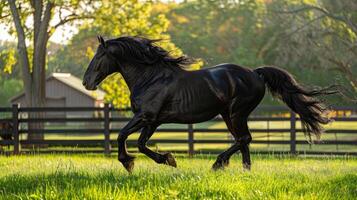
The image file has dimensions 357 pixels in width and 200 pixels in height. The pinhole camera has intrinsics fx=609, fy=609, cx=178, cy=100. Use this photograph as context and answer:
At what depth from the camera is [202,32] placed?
224 ft

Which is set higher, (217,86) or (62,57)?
(62,57)

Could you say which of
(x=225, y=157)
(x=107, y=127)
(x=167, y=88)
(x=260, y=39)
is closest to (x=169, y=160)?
(x=225, y=157)

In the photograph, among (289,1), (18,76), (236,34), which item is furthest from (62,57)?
(289,1)

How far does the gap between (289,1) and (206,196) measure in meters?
39.7

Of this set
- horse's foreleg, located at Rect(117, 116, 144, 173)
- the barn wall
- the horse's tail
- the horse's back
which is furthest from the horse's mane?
the barn wall

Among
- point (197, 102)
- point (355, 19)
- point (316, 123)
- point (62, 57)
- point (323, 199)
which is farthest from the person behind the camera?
point (62, 57)

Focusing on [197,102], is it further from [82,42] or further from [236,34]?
[236,34]

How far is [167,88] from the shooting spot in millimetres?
8617

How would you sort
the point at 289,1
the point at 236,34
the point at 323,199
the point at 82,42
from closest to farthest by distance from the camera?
the point at 323,199, the point at 289,1, the point at 82,42, the point at 236,34

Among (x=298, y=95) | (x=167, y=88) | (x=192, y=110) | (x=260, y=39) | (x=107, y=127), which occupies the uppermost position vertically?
(x=260, y=39)

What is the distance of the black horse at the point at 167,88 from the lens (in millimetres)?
8547

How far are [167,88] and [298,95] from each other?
Answer: 2187mm

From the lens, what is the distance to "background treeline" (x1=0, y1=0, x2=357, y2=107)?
3709cm

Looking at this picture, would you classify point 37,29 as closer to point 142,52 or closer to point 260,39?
point 142,52
